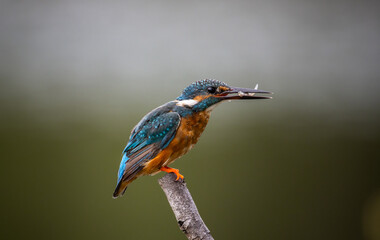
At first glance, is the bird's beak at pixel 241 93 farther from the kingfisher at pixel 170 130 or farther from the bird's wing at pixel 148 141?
the bird's wing at pixel 148 141

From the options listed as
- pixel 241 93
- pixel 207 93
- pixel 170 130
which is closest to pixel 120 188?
pixel 170 130

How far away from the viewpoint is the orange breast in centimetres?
189

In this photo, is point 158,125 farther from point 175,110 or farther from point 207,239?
point 207,239

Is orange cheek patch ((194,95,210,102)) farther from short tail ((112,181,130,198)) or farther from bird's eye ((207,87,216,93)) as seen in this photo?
short tail ((112,181,130,198))

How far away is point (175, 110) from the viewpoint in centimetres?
196

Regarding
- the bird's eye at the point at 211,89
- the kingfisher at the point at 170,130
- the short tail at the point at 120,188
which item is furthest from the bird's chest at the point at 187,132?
the short tail at the point at 120,188

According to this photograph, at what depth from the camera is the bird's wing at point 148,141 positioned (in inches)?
72.2

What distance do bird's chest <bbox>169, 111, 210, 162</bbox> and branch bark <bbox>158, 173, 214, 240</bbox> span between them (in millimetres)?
169

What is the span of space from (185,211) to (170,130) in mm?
431

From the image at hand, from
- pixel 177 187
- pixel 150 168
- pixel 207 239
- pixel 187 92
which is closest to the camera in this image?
pixel 207 239

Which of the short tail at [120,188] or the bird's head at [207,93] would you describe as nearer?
the short tail at [120,188]

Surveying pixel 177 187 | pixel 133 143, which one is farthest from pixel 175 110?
pixel 177 187

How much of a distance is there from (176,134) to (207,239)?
551 millimetres

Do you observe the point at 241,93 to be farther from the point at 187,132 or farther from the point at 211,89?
the point at 187,132
